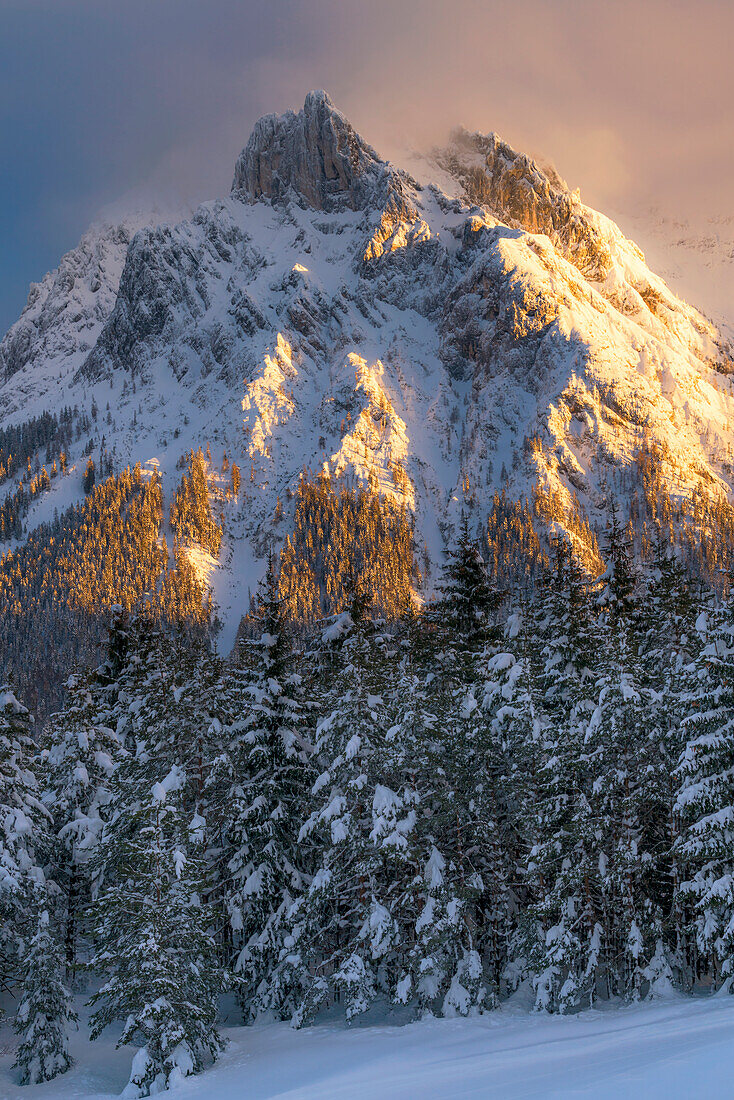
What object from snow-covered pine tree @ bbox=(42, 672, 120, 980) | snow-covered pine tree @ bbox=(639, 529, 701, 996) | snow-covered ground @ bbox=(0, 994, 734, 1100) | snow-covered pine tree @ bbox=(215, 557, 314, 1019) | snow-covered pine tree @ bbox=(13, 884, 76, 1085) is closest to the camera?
snow-covered ground @ bbox=(0, 994, 734, 1100)

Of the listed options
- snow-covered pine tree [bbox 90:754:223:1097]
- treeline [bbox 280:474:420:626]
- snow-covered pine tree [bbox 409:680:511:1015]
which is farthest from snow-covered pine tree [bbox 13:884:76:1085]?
treeline [bbox 280:474:420:626]

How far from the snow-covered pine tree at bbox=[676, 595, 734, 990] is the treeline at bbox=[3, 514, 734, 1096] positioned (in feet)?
0.23

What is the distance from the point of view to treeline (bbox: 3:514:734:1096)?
69.7 feet

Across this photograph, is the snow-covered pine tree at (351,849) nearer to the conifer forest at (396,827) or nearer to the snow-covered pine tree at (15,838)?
the conifer forest at (396,827)

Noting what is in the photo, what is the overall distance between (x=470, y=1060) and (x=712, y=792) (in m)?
9.08

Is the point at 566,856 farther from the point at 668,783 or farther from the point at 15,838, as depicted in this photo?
the point at 15,838

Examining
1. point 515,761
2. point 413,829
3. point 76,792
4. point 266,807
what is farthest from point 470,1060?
point 76,792

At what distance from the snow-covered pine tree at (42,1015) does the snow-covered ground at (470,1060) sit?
0.49m

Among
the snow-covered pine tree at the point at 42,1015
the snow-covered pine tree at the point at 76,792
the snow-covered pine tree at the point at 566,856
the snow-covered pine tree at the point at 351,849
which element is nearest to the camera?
the snow-covered pine tree at the point at 566,856

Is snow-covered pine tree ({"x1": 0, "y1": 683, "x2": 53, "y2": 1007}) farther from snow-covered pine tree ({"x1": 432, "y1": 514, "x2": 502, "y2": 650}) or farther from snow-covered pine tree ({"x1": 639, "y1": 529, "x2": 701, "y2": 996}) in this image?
snow-covered pine tree ({"x1": 639, "y1": 529, "x2": 701, "y2": 996})

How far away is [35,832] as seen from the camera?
24.3 metres

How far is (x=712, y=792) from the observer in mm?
20016

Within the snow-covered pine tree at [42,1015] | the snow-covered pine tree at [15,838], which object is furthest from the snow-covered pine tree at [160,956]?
the snow-covered pine tree at [15,838]

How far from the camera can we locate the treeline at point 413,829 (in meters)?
21.2
